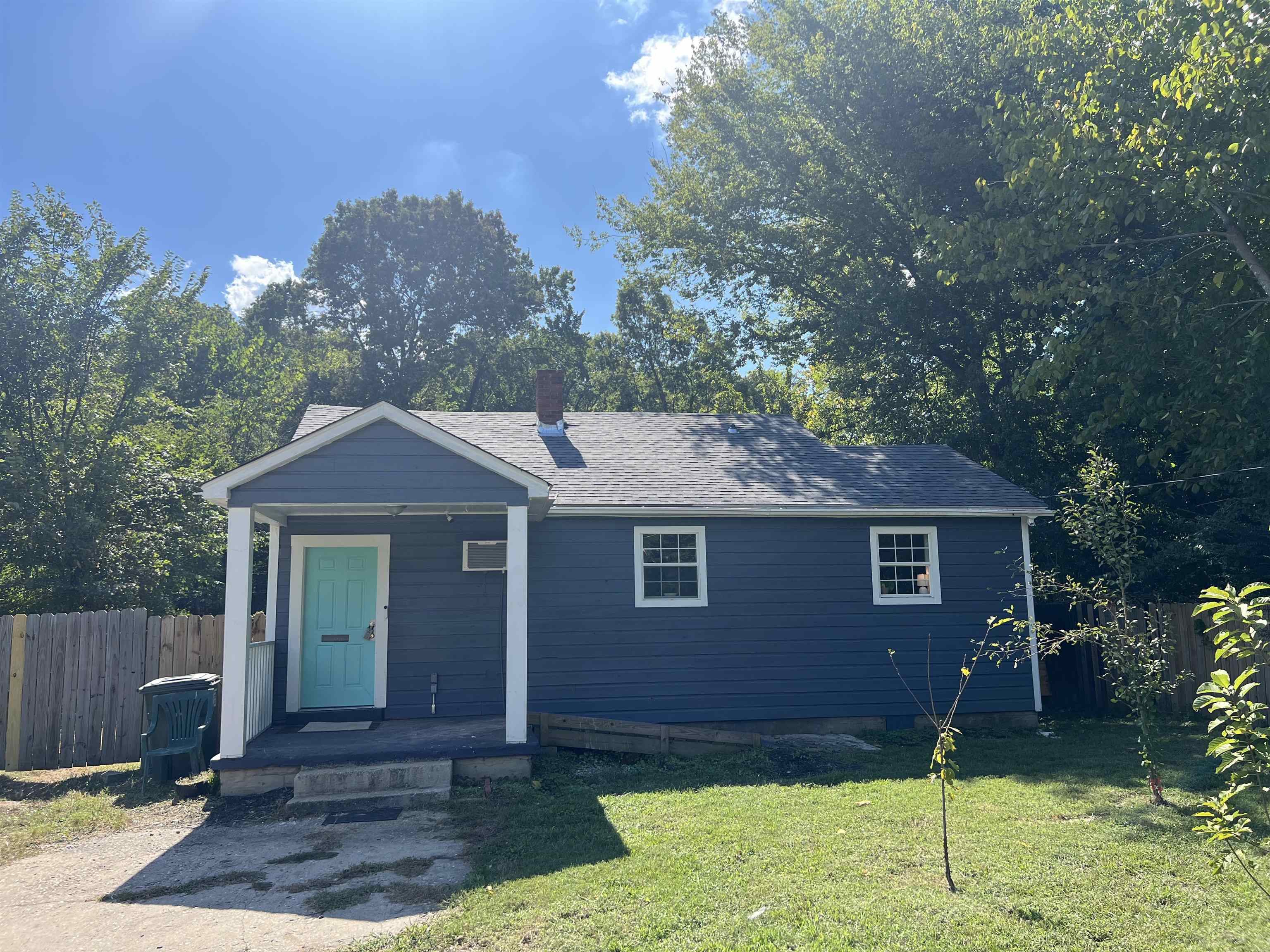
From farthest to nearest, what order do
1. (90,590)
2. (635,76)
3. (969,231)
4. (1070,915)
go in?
(635,76) < (90,590) < (969,231) < (1070,915)

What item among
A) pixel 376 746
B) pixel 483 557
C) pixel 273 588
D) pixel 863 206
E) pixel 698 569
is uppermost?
pixel 863 206

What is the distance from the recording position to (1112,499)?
Result: 741 cm

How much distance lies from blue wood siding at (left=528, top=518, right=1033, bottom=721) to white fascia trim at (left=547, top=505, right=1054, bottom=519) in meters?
0.16

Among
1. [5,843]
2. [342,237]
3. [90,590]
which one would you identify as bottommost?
[5,843]

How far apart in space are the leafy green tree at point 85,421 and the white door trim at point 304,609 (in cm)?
594

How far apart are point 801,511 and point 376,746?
5.92 m

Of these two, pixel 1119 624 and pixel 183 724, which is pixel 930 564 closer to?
pixel 1119 624

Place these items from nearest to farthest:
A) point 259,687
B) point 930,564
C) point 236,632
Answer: point 236,632 → point 259,687 → point 930,564

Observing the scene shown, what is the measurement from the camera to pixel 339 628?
33.5ft

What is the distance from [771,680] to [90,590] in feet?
37.3

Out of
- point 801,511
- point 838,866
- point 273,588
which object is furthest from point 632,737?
point 273,588

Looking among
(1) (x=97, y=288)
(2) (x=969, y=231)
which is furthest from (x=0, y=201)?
(2) (x=969, y=231)

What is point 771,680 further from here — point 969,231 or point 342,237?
point 342,237

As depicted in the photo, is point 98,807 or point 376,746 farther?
point 376,746
